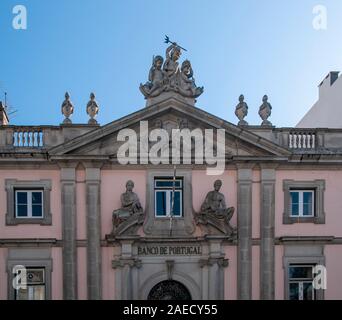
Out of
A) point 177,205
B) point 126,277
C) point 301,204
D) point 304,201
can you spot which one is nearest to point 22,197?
point 126,277

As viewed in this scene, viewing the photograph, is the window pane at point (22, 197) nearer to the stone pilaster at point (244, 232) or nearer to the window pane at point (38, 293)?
the window pane at point (38, 293)

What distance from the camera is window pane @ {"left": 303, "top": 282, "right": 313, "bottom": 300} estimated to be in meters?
20.2

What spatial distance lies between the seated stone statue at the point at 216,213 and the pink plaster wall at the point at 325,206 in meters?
1.78

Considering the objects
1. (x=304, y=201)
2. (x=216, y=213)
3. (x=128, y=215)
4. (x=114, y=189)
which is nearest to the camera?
(x=128, y=215)

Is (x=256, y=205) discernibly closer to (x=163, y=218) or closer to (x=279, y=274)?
(x=279, y=274)

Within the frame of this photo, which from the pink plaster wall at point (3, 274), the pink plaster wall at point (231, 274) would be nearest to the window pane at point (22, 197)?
the pink plaster wall at point (3, 274)

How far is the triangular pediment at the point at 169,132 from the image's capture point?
19.7m

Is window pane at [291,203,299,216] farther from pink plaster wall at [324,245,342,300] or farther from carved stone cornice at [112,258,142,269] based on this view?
carved stone cornice at [112,258,142,269]

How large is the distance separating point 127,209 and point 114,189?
0.89 m

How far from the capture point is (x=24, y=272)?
19.6m

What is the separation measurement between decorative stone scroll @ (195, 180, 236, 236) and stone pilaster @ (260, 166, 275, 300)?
3.64 ft

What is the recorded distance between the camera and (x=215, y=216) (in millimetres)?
19672
